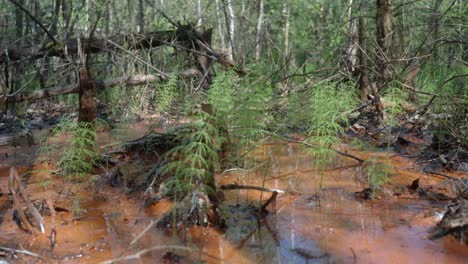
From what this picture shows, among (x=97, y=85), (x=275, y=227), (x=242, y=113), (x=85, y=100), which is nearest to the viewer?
(x=275, y=227)

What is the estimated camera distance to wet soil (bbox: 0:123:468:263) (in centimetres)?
274

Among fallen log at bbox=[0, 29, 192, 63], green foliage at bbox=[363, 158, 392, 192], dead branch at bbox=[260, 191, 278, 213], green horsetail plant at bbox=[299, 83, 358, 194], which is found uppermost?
fallen log at bbox=[0, 29, 192, 63]

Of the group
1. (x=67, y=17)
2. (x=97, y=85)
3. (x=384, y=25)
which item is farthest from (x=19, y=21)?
(x=384, y=25)

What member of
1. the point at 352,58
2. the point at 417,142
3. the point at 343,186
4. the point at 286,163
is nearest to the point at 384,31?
the point at 352,58

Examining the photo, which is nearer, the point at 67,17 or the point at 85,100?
the point at 85,100

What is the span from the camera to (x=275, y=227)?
315 cm

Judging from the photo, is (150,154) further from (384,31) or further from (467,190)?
(384,31)

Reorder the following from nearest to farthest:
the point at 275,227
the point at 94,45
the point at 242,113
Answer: the point at 275,227 < the point at 242,113 < the point at 94,45

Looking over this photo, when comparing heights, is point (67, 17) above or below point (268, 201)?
above

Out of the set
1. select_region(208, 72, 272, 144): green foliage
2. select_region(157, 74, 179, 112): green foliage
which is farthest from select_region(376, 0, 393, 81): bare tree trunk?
select_region(157, 74, 179, 112): green foliage

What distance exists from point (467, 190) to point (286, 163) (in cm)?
185

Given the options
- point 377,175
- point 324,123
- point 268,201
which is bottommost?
point 268,201

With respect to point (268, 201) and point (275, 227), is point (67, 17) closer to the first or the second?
point (268, 201)

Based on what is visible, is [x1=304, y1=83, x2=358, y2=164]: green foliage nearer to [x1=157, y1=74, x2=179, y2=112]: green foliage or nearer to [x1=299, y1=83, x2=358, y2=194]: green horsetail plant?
[x1=299, y1=83, x2=358, y2=194]: green horsetail plant
